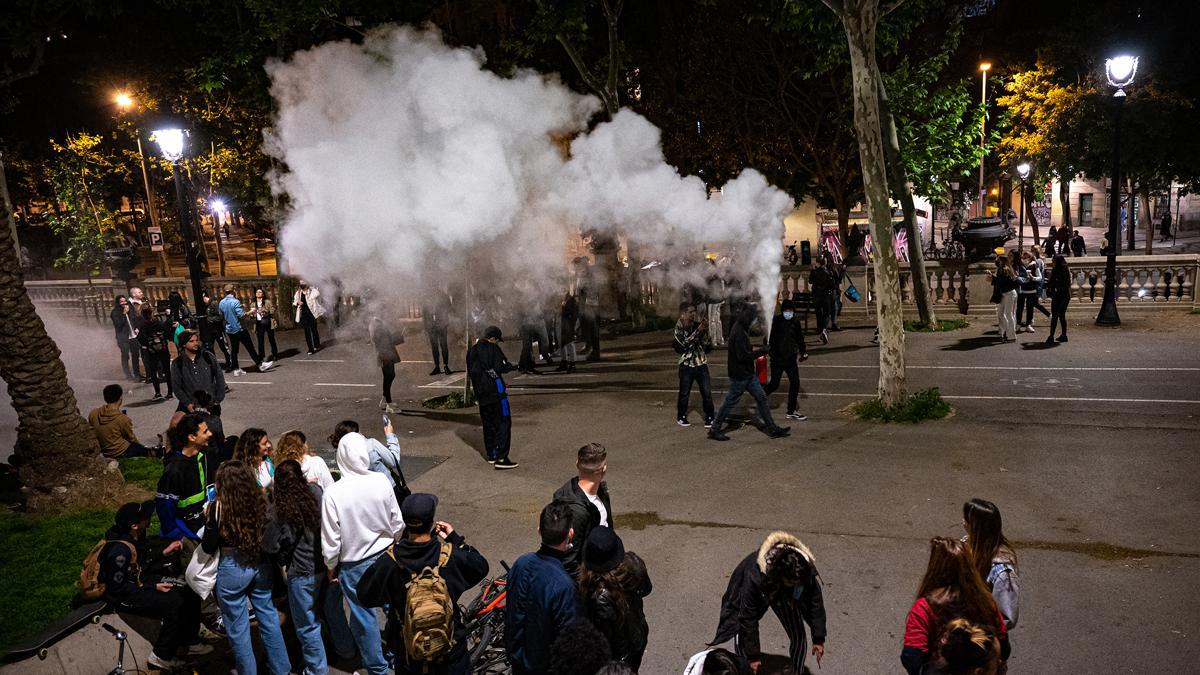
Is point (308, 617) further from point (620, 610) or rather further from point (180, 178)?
point (180, 178)

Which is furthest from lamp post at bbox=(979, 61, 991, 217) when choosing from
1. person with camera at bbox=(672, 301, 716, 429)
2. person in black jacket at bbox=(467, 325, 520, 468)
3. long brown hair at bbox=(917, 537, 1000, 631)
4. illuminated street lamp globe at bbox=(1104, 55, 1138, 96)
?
long brown hair at bbox=(917, 537, 1000, 631)

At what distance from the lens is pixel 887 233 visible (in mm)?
10836

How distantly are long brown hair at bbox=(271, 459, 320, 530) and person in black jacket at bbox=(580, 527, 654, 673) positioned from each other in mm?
2092

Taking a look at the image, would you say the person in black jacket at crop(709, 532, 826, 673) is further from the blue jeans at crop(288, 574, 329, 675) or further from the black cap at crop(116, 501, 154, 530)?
the black cap at crop(116, 501, 154, 530)

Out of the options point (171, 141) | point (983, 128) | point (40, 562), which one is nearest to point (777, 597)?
point (40, 562)

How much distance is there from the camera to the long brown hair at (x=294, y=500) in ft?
16.7

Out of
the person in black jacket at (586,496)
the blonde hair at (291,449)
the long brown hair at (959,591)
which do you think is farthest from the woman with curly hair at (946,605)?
the blonde hair at (291,449)

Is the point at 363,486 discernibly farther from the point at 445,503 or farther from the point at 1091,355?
the point at 1091,355

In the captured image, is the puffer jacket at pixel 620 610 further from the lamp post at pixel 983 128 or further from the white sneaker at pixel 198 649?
the lamp post at pixel 983 128

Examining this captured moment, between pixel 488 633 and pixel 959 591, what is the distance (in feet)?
9.54

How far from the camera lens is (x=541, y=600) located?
3898 mm

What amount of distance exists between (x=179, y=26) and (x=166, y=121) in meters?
10.6

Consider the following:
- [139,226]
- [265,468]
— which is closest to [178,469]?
[265,468]

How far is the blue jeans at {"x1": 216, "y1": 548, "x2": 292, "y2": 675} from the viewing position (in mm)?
5027
